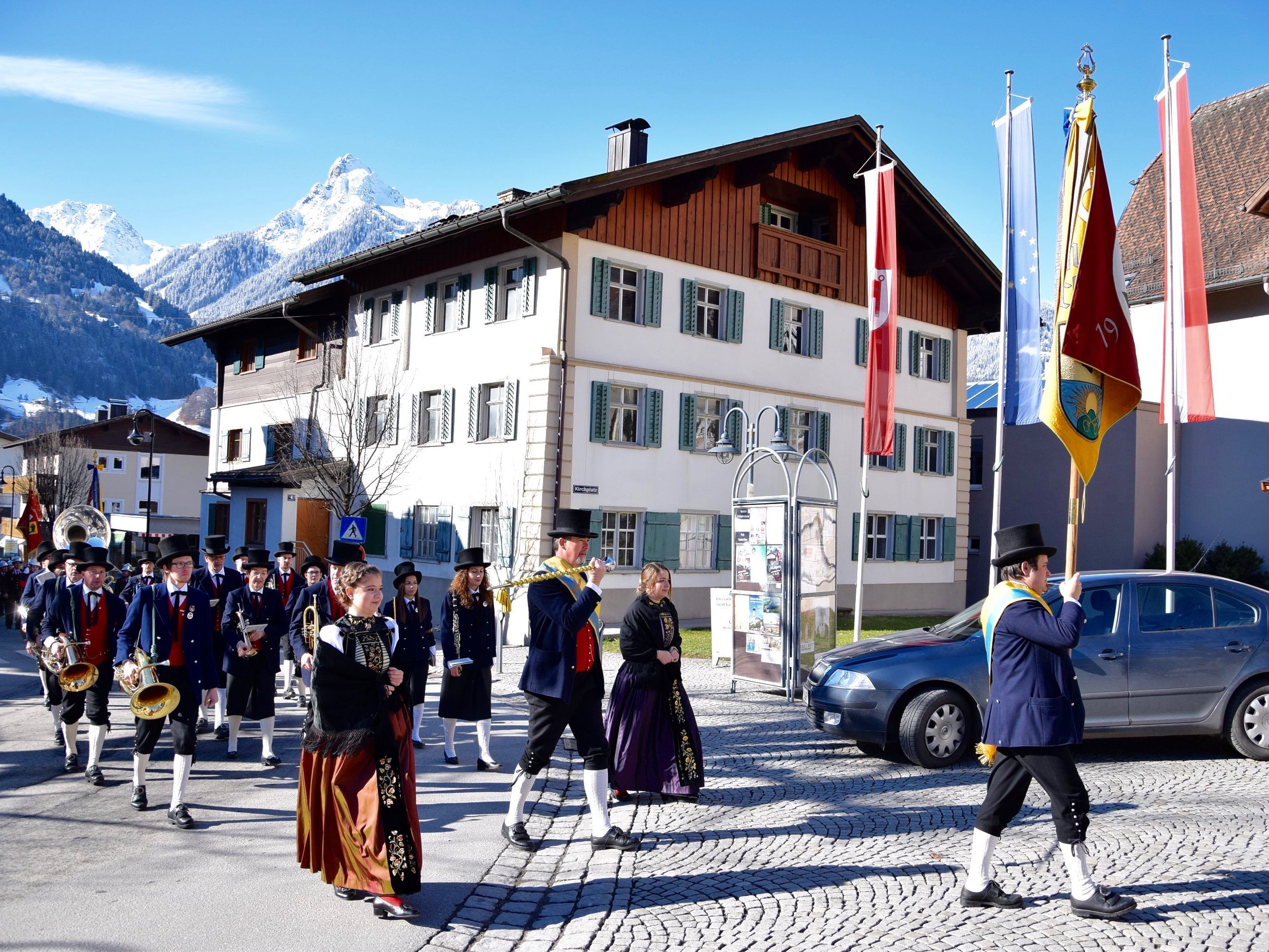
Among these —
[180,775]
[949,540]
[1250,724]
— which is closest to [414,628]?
[180,775]

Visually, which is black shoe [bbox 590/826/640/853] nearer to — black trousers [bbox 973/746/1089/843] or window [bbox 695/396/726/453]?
black trousers [bbox 973/746/1089/843]

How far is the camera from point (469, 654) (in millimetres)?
9555

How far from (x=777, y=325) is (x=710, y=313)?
2024 mm

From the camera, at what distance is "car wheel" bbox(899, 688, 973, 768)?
9.08m

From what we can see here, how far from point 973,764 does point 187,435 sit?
68.7m

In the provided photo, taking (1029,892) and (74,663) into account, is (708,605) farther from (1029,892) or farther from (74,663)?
(1029,892)

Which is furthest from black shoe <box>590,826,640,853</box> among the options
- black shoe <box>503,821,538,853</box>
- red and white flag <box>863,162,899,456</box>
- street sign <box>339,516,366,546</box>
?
street sign <box>339,516,366,546</box>

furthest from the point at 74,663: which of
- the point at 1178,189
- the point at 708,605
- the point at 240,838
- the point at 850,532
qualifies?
the point at 850,532

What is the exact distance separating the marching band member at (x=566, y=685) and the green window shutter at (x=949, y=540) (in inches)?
1003

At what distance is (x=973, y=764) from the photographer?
9398 mm

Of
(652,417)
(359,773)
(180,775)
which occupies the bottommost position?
(180,775)

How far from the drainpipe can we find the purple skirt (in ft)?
49.5

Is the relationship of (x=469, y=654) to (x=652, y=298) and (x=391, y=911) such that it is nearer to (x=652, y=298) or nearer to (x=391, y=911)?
(x=391, y=911)

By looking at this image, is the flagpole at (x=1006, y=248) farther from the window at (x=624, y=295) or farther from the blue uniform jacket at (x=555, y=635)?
the blue uniform jacket at (x=555, y=635)
